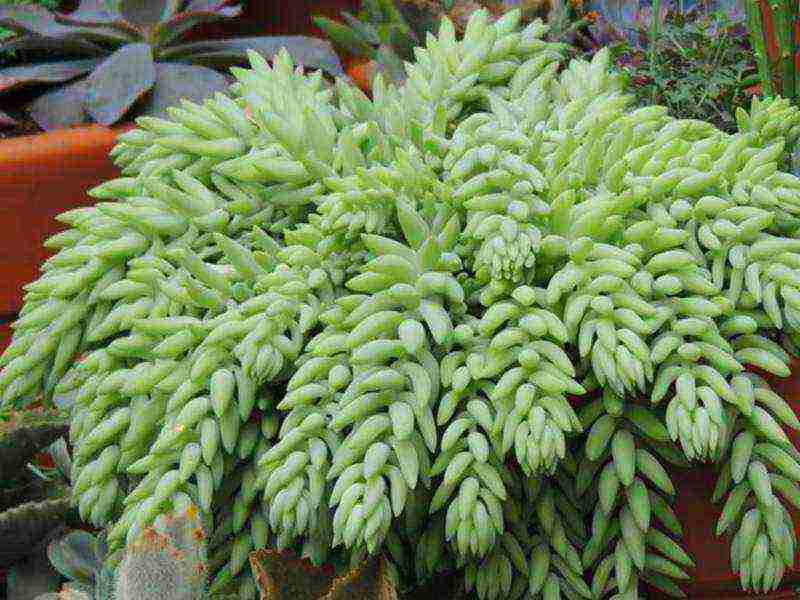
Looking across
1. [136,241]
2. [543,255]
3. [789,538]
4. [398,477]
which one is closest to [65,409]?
[136,241]

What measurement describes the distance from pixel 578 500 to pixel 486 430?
230 millimetres

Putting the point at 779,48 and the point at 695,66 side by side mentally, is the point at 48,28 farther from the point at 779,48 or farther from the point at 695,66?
the point at 779,48

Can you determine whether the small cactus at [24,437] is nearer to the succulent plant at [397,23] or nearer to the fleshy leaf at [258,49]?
the fleshy leaf at [258,49]

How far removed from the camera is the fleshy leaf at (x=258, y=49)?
9.50ft

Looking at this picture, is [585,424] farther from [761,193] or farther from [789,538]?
[761,193]

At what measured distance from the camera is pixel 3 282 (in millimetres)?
2707

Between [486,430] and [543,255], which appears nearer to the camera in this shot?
[486,430]

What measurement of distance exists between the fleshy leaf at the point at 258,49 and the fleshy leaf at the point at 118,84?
0.14 metres

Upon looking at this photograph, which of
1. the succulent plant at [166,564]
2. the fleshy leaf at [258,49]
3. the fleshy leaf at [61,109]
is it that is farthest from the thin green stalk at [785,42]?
the fleshy leaf at [61,109]

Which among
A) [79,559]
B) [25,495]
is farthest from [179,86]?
→ [79,559]

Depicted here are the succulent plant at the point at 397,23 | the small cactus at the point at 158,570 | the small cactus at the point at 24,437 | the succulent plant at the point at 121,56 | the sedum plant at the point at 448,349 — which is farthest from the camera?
the succulent plant at the point at 397,23

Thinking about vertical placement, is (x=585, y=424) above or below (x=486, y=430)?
below

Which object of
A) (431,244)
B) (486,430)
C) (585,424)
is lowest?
(585,424)

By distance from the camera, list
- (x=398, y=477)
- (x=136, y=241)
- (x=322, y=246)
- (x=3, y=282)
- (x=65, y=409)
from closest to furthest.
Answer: (x=398, y=477)
(x=322, y=246)
(x=136, y=241)
(x=65, y=409)
(x=3, y=282)
